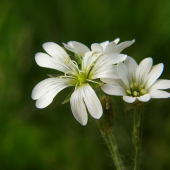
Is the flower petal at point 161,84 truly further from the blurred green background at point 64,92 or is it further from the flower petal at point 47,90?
the blurred green background at point 64,92

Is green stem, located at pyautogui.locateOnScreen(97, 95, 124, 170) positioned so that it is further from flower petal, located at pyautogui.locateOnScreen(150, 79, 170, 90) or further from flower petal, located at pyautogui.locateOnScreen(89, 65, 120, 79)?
flower petal, located at pyautogui.locateOnScreen(150, 79, 170, 90)

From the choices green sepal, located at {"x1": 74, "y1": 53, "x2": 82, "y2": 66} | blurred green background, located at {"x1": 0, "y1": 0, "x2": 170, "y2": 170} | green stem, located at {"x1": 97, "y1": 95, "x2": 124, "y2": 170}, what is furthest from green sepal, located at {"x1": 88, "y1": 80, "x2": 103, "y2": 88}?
blurred green background, located at {"x1": 0, "y1": 0, "x2": 170, "y2": 170}

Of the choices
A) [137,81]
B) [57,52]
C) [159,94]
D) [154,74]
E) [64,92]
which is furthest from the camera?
[64,92]

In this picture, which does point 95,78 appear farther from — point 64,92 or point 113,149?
point 64,92

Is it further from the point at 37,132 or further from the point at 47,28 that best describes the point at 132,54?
the point at 37,132

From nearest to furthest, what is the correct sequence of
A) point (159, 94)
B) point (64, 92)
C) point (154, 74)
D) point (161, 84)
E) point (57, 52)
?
point (159, 94)
point (161, 84)
point (154, 74)
point (57, 52)
point (64, 92)

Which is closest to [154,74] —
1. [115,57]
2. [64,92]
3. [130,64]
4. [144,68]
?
[144,68]

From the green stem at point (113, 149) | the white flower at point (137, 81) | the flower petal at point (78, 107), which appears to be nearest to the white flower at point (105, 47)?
the white flower at point (137, 81)
